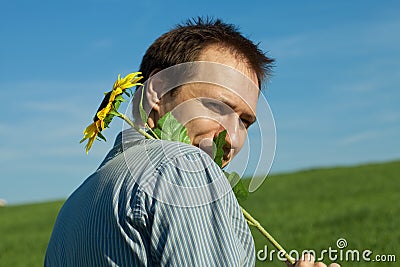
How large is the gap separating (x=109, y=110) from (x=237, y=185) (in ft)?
1.29

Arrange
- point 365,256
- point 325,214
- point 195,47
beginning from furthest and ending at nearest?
point 325,214, point 365,256, point 195,47

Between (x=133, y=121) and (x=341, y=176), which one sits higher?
(x=341, y=176)

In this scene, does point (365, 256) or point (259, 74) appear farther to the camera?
point (365, 256)

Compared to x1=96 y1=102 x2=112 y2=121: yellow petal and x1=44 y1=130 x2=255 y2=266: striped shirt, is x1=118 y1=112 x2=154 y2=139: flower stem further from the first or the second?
x1=44 y1=130 x2=255 y2=266: striped shirt

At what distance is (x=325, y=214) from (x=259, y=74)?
11.3 meters

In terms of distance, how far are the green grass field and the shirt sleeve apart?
6.95 meters

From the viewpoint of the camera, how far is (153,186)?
1356 millimetres

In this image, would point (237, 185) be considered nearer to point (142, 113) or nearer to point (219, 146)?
point (219, 146)

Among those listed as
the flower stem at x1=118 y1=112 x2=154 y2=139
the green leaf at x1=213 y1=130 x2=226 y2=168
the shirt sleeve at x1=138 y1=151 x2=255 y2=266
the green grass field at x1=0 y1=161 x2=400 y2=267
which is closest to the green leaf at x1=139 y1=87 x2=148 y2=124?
the flower stem at x1=118 y1=112 x2=154 y2=139

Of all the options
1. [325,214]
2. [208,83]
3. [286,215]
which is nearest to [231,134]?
[208,83]

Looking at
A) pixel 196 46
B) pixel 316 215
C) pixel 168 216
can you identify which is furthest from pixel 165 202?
pixel 316 215

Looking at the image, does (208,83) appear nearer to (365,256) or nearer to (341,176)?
(365,256)

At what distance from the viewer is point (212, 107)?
5.66ft

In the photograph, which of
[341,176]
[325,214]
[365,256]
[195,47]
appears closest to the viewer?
[195,47]
